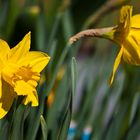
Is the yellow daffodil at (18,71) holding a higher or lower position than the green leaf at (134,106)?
higher

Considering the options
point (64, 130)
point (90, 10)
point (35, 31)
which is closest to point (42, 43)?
point (35, 31)

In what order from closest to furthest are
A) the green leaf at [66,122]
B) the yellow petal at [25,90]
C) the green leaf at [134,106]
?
1. the yellow petal at [25,90]
2. the green leaf at [66,122]
3. the green leaf at [134,106]

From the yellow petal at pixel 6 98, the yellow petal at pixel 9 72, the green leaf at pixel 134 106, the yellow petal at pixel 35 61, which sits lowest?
the green leaf at pixel 134 106

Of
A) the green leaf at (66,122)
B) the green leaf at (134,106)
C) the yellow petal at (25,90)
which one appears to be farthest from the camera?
the green leaf at (134,106)

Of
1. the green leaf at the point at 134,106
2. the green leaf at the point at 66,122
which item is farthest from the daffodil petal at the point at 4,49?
the green leaf at the point at 134,106

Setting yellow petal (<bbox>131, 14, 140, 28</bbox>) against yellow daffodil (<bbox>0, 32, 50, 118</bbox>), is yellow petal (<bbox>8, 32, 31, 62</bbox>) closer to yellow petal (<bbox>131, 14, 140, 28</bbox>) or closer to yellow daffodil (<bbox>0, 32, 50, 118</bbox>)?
yellow daffodil (<bbox>0, 32, 50, 118</bbox>)

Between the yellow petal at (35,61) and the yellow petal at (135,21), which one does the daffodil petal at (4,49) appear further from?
the yellow petal at (135,21)

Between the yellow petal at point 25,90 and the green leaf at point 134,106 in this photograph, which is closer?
the yellow petal at point 25,90
